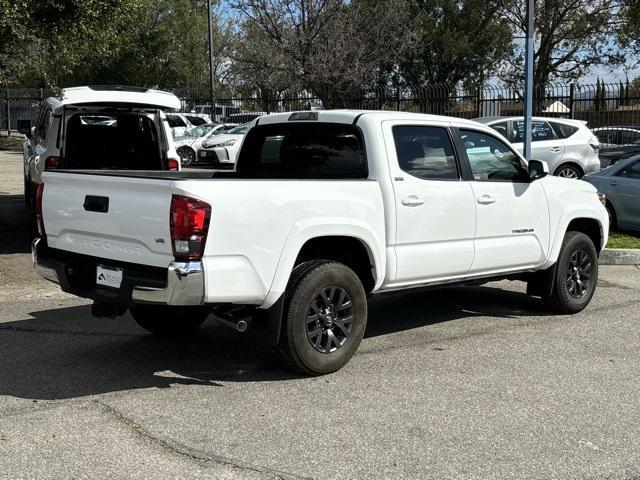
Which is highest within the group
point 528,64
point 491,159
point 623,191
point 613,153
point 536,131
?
point 528,64

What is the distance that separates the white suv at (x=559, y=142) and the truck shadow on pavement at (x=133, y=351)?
30.6 ft

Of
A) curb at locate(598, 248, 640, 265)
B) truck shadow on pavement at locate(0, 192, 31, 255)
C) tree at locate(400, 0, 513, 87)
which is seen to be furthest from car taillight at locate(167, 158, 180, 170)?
tree at locate(400, 0, 513, 87)

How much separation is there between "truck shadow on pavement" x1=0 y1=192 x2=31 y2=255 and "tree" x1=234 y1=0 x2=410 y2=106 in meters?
11.1

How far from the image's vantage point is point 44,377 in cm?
564

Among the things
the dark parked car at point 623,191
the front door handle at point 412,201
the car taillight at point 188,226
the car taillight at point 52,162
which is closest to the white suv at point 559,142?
the dark parked car at point 623,191

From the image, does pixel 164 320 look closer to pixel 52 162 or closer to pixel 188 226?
pixel 188 226

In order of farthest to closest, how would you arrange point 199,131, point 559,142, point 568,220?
point 199,131 → point 559,142 → point 568,220

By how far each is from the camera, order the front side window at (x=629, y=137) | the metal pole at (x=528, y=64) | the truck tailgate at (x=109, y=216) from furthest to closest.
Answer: the front side window at (x=629, y=137) → the metal pole at (x=528, y=64) → the truck tailgate at (x=109, y=216)

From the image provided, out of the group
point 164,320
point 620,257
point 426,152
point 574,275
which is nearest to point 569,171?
point 620,257

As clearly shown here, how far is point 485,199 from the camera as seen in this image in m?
6.76

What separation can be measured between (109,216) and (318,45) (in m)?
20.2

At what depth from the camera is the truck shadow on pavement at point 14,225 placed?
Result: 11140mm

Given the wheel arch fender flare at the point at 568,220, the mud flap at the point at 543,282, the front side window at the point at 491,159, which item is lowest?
the mud flap at the point at 543,282

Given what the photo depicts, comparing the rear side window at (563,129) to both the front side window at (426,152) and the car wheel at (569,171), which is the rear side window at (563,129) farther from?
the front side window at (426,152)
